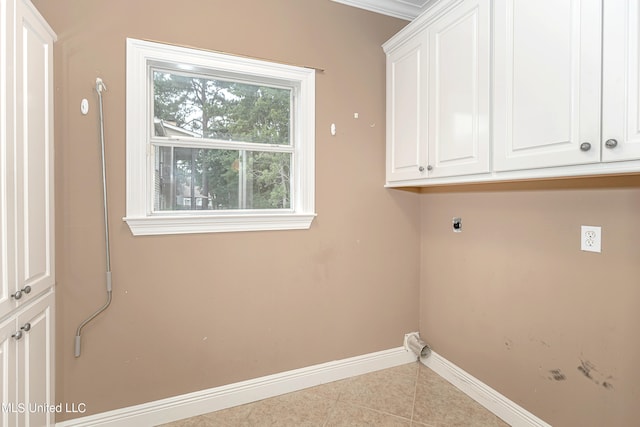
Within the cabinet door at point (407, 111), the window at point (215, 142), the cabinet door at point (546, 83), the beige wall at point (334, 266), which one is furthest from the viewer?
the cabinet door at point (407, 111)

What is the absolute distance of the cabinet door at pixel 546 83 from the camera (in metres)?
1.14

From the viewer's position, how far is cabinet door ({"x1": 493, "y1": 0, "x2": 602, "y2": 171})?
1.14 m

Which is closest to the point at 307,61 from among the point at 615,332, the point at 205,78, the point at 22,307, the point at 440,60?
the point at 205,78

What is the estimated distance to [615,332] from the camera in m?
1.36

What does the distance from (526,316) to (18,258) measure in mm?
2424

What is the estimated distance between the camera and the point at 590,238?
1.43m

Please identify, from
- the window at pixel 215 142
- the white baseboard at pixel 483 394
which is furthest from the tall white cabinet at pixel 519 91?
the white baseboard at pixel 483 394

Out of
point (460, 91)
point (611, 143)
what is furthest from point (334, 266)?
point (611, 143)

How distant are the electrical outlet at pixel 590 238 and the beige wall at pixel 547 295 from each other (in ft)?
0.06

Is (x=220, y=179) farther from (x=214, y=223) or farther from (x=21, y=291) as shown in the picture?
(x=21, y=291)

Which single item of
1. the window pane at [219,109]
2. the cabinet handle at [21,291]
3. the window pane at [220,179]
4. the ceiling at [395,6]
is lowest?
the cabinet handle at [21,291]

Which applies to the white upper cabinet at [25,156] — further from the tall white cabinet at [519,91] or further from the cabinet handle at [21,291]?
the tall white cabinet at [519,91]

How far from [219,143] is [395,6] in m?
1.67

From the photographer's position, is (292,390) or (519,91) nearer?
(519,91)
